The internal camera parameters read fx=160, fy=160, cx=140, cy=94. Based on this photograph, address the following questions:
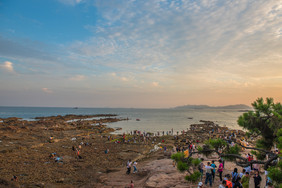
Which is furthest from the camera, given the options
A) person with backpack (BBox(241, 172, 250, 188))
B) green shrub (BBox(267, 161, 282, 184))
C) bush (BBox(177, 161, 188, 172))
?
person with backpack (BBox(241, 172, 250, 188))

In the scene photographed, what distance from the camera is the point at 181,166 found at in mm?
6312

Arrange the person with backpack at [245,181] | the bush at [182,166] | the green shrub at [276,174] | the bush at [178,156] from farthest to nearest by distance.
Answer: the person with backpack at [245,181]
the bush at [178,156]
the bush at [182,166]
the green shrub at [276,174]

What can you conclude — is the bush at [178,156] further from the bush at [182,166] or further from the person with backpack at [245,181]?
the person with backpack at [245,181]

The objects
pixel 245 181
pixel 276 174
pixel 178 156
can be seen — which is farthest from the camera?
pixel 245 181

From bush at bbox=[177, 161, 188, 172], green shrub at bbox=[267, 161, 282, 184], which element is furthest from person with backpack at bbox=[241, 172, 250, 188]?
bush at bbox=[177, 161, 188, 172]

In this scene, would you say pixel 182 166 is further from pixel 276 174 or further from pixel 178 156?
pixel 276 174

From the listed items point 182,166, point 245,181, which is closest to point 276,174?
point 182,166

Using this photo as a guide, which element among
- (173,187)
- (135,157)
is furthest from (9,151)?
(173,187)

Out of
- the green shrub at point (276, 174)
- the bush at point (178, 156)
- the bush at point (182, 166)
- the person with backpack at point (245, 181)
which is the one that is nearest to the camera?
the green shrub at point (276, 174)

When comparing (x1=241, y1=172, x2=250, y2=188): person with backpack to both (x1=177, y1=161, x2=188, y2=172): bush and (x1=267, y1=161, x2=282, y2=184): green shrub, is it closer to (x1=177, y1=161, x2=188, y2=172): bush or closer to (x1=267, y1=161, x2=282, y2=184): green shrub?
(x1=267, y1=161, x2=282, y2=184): green shrub

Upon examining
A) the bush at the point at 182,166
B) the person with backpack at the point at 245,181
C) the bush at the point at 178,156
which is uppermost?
the bush at the point at 178,156

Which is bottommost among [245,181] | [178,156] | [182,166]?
[245,181]

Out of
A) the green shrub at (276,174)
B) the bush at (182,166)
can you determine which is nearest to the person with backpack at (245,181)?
the green shrub at (276,174)

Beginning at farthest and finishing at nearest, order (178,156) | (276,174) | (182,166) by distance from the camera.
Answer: (178,156), (182,166), (276,174)
